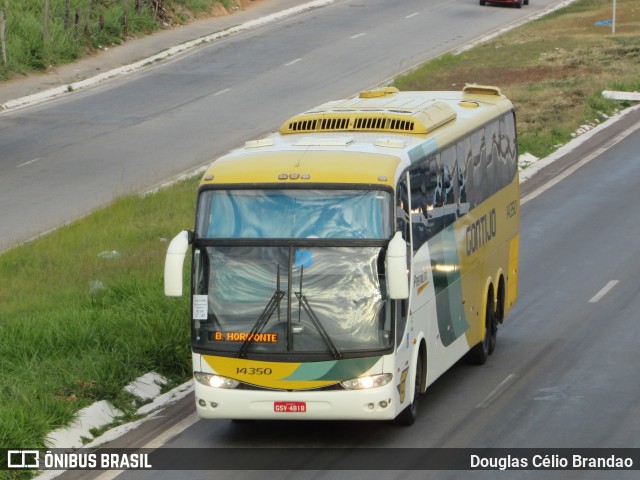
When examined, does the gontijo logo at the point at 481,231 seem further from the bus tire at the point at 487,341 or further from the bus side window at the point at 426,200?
the bus side window at the point at 426,200

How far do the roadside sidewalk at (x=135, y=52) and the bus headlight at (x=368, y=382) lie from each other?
29.4m

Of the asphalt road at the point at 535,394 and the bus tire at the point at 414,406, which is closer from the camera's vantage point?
the asphalt road at the point at 535,394

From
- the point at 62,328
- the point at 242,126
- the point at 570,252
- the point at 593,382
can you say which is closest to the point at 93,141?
the point at 242,126

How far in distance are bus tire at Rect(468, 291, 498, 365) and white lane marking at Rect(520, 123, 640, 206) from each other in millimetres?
10318

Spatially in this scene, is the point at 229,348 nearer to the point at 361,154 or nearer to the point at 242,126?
the point at 361,154

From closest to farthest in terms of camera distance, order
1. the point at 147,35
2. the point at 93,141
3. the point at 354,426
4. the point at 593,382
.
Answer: the point at 354,426, the point at 593,382, the point at 93,141, the point at 147,35

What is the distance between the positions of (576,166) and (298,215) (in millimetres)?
19615

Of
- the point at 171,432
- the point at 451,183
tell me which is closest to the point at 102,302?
the point at 171,432

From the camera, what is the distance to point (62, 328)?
1708 cm

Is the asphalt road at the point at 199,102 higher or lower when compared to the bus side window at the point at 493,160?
lower

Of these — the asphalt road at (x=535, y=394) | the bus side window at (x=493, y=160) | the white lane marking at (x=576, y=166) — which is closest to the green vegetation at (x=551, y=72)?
the white lane marking at (x=576, y=166)

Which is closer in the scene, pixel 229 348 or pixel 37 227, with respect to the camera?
pixel 229 348

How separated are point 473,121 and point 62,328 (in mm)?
5628

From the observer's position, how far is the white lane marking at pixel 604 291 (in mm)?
21234
